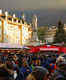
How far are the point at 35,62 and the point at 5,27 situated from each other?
2408 cm

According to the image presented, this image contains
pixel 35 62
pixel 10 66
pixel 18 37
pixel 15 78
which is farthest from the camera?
pixel 18 37

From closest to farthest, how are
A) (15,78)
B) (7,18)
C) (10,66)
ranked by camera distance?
(10,66) → (15,78) → (7,18)

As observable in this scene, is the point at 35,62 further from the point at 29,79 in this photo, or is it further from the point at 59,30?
the point at 59,30

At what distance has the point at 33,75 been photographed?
2.50 metres

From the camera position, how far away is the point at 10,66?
366cm

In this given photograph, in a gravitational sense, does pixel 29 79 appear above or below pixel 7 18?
below

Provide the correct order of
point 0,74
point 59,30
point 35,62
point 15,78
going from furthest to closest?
point 59,30
point 35,62
point 15,78
point 0,74

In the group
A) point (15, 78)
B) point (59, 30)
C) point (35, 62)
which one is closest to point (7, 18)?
point (59, 30)

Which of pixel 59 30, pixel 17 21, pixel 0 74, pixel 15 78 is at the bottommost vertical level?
pixel 15 78

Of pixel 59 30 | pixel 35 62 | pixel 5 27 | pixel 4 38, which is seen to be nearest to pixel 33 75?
pixel 35 62

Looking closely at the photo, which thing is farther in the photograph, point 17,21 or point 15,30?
point 17,21

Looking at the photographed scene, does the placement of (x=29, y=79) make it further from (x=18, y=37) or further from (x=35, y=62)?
(x=18, y=37)

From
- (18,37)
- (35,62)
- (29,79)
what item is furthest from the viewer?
(18,37)

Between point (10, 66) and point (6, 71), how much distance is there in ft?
1.23
